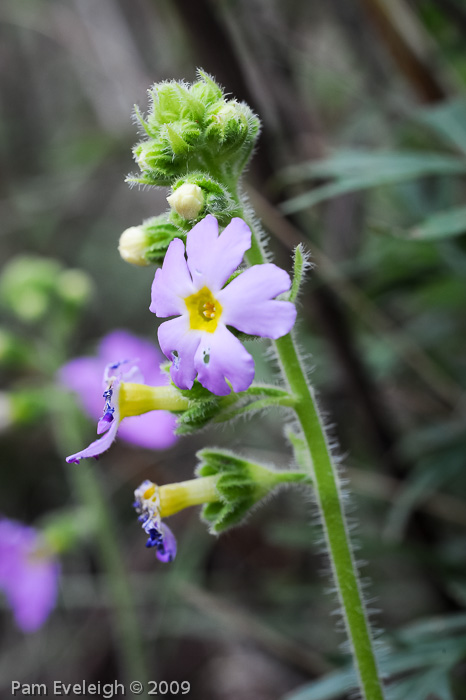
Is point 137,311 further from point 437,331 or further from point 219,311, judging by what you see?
point 219,311

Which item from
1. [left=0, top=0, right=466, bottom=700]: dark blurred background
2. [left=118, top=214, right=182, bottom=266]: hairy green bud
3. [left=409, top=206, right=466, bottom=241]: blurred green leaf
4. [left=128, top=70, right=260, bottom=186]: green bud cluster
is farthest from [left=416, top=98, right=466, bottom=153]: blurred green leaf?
[left=118, top=214, right=182, bottom=266]: hairy green bud

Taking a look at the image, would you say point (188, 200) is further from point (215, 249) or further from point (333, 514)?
point (333, 514)

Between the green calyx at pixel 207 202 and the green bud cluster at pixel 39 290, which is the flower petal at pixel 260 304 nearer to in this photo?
the green calyx at pixel 207 202

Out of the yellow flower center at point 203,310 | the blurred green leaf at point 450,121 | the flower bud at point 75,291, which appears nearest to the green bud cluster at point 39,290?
the flower bud at point 75,291

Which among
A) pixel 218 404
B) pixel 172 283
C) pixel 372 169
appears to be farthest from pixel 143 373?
pixel 172 283

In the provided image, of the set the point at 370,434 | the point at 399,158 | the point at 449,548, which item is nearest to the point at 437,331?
the point at 370,434
